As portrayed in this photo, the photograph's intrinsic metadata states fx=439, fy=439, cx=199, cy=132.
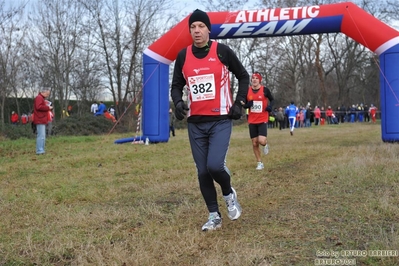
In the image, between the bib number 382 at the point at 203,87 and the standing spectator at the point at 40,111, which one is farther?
the standing spectator at the point at 40,111

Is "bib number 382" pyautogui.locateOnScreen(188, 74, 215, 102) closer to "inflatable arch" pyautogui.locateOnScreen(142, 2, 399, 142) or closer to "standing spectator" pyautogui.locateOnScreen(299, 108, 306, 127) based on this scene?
"inflatable arch" pyautogui.locateOnScreen(142, 2, 399, 142)

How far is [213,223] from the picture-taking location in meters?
4.33

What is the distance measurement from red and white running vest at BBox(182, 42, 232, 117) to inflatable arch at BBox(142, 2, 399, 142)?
897 centimetres

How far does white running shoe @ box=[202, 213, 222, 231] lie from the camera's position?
14.0 ft

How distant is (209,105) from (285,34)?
9495mm

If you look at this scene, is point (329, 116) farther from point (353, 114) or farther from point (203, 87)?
point (203, 87)

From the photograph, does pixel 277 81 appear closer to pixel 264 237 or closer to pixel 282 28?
pixel 282 28

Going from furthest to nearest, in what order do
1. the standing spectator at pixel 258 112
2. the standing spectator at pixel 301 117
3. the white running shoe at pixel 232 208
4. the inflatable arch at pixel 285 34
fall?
1. the standing spectator at pixel 301 117
2. the inflatable arch at pixel 285 34
3. the standing spectator at pixel 258 112
4. the white running shoe at pixel 232 208

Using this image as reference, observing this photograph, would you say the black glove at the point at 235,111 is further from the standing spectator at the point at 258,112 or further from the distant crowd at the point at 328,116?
the distant crowd at the point at 328,116

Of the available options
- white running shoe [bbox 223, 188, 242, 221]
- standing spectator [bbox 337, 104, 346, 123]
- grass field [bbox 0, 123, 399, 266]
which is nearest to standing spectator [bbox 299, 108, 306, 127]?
standing spectator [bbox 337, 104, 346, 123]

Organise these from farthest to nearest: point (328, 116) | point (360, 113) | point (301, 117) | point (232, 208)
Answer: point (360, 113) → point (328, 116) → point (301, 117) → point (232, 208)

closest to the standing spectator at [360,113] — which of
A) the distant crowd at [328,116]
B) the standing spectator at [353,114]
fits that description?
the distant crowd at [328,116]

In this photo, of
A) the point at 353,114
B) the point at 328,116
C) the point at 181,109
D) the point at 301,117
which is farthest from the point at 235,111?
the point at 353,114

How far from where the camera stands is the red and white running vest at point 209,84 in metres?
4.34
